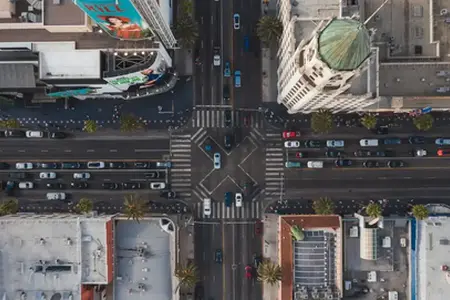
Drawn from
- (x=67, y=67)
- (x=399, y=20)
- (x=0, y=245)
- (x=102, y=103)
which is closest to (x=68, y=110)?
(x=102, y=103)

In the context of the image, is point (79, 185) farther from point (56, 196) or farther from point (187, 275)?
point (187, 275)

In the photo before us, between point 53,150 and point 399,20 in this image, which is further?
point 53,150

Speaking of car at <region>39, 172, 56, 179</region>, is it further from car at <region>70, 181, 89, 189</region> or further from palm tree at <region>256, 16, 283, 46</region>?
palm tree at <region>256, 16, 283, 46</region>

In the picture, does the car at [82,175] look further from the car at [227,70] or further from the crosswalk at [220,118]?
the car at [227,70]

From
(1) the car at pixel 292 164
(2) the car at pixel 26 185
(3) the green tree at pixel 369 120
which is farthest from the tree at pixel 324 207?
(2) the car at pixel 26 185

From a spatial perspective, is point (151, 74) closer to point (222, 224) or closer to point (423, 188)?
point (222, 224)

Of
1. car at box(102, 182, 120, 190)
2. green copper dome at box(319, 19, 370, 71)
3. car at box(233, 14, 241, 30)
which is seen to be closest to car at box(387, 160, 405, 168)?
car at box(233, 14, 241, 30)
